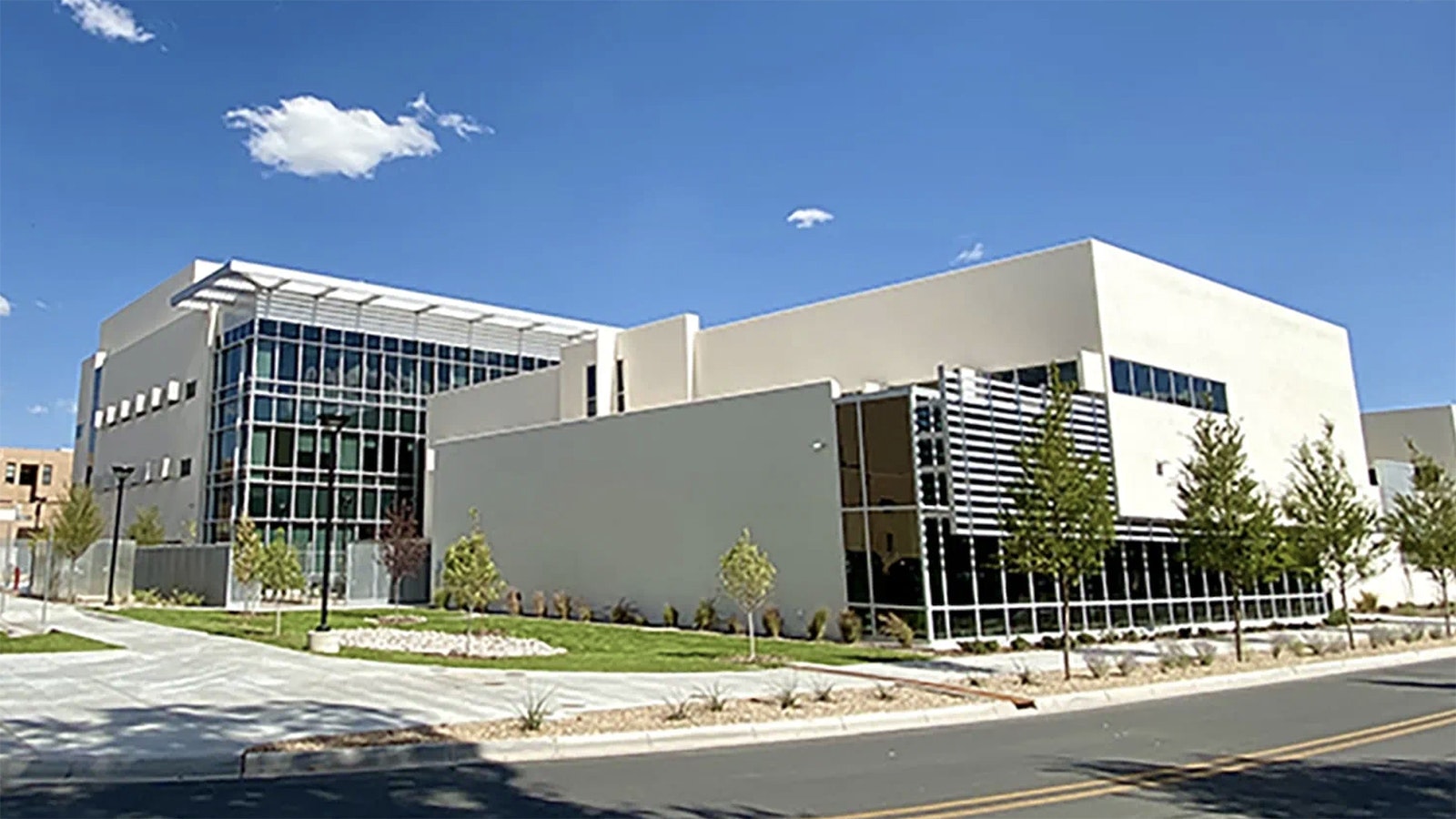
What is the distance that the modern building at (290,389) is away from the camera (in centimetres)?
4416

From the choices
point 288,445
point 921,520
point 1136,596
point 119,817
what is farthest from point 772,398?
point 288,445

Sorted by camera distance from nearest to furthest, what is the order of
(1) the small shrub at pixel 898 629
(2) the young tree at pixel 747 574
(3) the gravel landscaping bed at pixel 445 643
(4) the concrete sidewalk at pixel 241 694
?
(4) the concrete sidewalk at pixel 241 694
(3) the gravel landscaping bed at pixel 445 643
(2) the young tree at pixel 747 574
(1) the small shrub at pixel 898 629

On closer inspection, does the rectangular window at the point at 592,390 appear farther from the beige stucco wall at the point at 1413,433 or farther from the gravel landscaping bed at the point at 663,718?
the beige stucco wall at the point at 1413,433

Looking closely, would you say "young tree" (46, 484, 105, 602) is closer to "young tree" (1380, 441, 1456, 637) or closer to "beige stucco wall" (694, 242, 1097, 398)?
"beige stucco wall" (694, 242, 1097, 398)

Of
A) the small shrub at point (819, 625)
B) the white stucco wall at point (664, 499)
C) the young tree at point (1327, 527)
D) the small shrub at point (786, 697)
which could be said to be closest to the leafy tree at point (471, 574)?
the white stucco wall at point (664, 499)

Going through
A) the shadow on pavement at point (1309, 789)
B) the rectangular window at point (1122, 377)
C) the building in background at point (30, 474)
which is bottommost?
the shadow on pavement at point (1309, 789)

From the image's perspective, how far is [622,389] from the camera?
37.3 m

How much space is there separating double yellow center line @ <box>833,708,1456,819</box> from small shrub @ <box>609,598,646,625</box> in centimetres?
1997

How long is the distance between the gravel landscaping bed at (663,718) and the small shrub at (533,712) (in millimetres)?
60

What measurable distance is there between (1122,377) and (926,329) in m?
5.45

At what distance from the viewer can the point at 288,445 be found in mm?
44719

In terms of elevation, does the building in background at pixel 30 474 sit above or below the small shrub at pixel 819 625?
above

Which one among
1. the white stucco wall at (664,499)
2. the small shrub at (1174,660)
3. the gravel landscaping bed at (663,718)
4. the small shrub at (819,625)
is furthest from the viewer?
the white stucco wall at (664,499)

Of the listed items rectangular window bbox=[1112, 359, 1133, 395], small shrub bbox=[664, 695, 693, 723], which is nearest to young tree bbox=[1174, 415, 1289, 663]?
rectangular window bbox=[1112, 359, 1133, 395]
